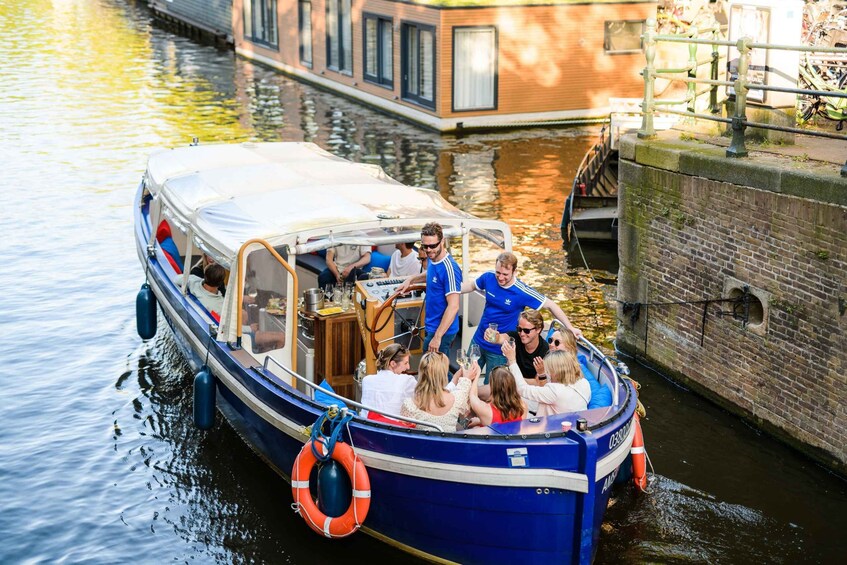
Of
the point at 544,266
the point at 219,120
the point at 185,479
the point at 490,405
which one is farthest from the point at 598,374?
the point at 219,120

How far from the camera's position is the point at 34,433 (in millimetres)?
12789

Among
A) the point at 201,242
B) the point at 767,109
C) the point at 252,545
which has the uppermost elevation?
the point at 767,109

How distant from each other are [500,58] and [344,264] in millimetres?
17111

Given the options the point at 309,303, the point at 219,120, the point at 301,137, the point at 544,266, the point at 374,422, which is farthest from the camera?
the point at 219,120

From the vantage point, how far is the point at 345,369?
1160cm

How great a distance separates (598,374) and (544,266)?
801 centimetres

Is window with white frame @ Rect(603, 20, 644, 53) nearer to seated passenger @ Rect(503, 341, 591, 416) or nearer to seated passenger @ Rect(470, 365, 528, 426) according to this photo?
seated passenger @ Rect(503, 341, 591, 416)

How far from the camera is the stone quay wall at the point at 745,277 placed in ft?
36.2

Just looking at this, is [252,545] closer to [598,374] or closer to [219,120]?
[598,374]

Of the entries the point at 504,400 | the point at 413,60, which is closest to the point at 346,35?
the point at 413,60

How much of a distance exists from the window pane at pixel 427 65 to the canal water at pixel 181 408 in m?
1.08

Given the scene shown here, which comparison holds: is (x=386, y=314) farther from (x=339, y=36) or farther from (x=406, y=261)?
(x=339, y=36)

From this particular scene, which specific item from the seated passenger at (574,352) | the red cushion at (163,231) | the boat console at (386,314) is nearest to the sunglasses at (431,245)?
the boat console at (386,314)

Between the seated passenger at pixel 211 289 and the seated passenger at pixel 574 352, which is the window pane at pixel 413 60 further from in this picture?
the seated passenger at pixel 574 352
